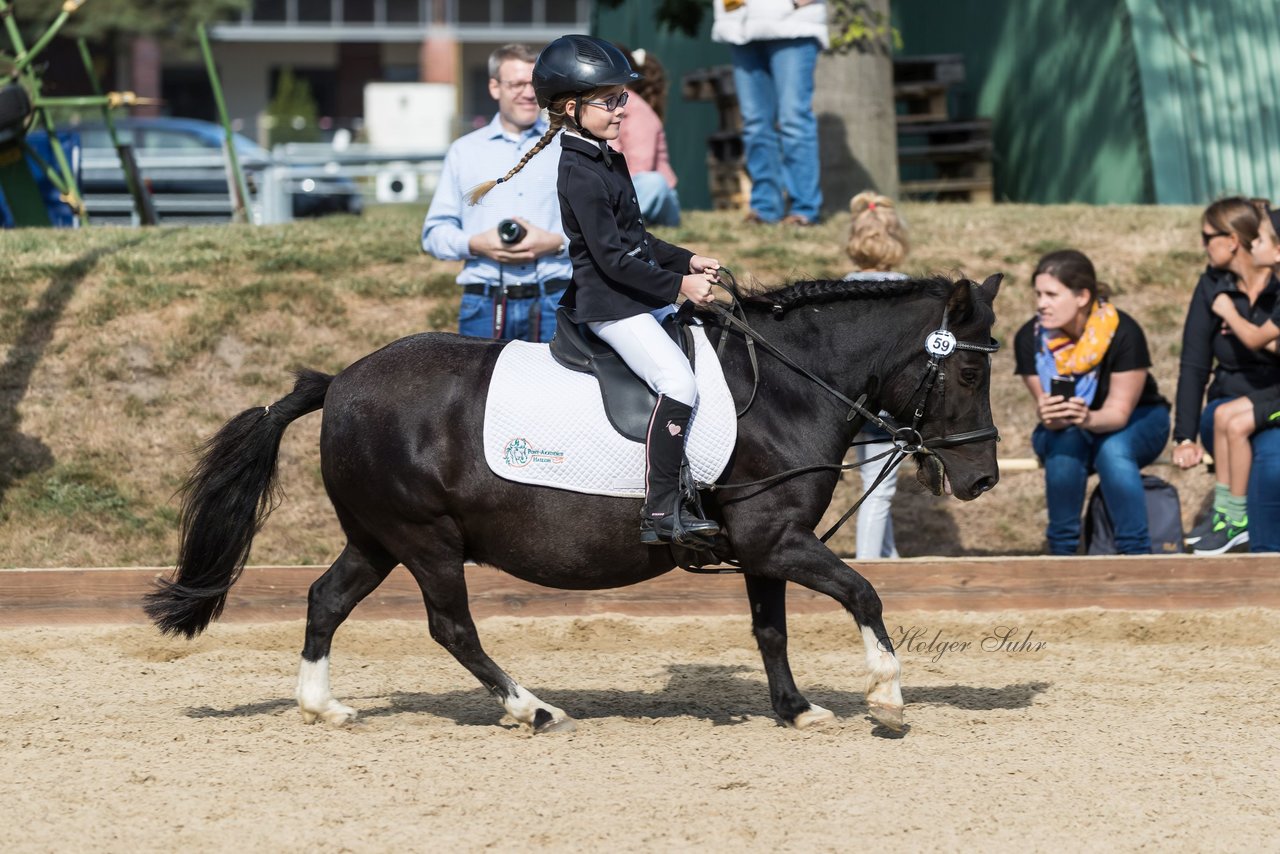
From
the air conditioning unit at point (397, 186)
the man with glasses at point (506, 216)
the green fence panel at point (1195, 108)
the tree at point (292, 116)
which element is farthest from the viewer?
the tree at point (292, 116)

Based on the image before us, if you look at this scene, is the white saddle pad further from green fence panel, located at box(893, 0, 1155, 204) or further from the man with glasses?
green fence panel, located at box(893, 0, 1155, 204)

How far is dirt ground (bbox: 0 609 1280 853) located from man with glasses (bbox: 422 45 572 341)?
1449 mm

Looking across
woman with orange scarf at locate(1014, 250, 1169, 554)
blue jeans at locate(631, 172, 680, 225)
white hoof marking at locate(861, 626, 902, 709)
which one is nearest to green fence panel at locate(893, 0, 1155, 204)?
blue jeans at locate(631, 172, 680, 225)

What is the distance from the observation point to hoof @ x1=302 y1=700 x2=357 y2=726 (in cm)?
598

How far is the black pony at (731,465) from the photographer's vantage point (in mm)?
5730

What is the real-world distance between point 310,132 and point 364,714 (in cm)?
3068

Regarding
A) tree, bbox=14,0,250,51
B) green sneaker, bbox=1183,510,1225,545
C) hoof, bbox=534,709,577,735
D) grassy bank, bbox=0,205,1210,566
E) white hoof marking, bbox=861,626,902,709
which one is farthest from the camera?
tree, bbox=14,0,250,51

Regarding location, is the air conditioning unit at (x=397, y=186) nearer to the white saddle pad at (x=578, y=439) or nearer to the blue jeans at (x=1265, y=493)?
the blue jeans at (x=1265, y=493)

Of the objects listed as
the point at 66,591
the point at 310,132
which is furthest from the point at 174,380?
the point at 310,132

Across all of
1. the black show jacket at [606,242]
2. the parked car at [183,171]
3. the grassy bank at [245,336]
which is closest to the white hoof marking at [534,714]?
the black show jacket at [606,242]

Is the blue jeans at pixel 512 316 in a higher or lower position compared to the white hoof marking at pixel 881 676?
higher

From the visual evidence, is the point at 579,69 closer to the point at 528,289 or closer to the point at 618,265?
the point at 618,265

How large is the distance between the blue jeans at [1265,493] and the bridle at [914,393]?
296 centimetres

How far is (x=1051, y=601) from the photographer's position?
7.72 metres
